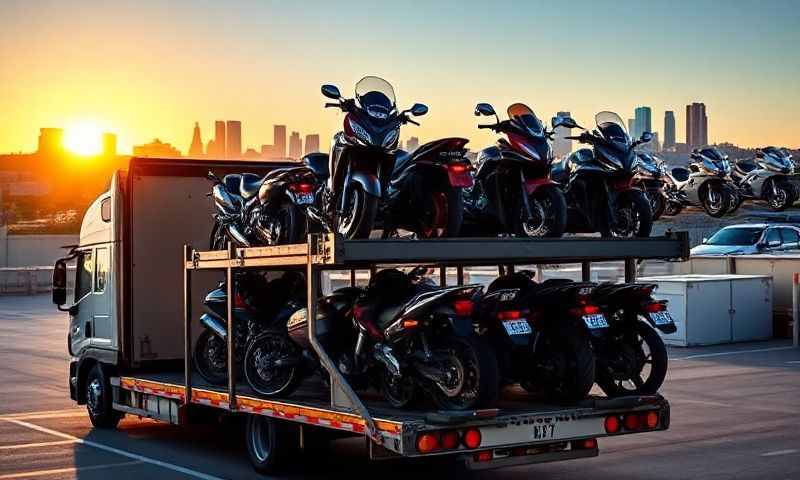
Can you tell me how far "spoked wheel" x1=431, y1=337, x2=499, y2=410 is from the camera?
388 inches

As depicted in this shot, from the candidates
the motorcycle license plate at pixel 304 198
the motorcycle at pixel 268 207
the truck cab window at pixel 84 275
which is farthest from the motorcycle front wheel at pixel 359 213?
the truck cab window at pixel 84 275

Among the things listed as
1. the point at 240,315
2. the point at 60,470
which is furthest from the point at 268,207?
the point at 60,470

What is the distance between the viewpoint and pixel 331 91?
11.6 m

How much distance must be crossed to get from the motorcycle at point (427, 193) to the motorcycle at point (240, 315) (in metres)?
1.38

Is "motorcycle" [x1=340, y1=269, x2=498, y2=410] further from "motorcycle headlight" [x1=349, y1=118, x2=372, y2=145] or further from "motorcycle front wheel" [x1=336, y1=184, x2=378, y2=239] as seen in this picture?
"motorcycle headlight" [x1=349, y1=118, x2=372, y2=145]

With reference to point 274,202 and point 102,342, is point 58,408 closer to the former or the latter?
point 102,342

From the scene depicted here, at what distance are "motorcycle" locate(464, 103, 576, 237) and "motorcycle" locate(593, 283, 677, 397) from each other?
1.30 meters

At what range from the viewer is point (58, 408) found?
58.2 feet

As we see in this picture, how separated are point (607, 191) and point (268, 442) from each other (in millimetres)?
4322

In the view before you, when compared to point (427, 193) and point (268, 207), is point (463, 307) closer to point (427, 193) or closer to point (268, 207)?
point (427, 193)

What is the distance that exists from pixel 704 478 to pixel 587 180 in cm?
337

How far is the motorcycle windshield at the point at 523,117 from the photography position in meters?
12.6

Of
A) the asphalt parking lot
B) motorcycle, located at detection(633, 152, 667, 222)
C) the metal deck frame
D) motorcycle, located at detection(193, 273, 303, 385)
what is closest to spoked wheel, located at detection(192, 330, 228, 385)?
motorcycle, located at detection(193, 273, 303, 385)

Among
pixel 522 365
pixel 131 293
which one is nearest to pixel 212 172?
pixel 131 293
